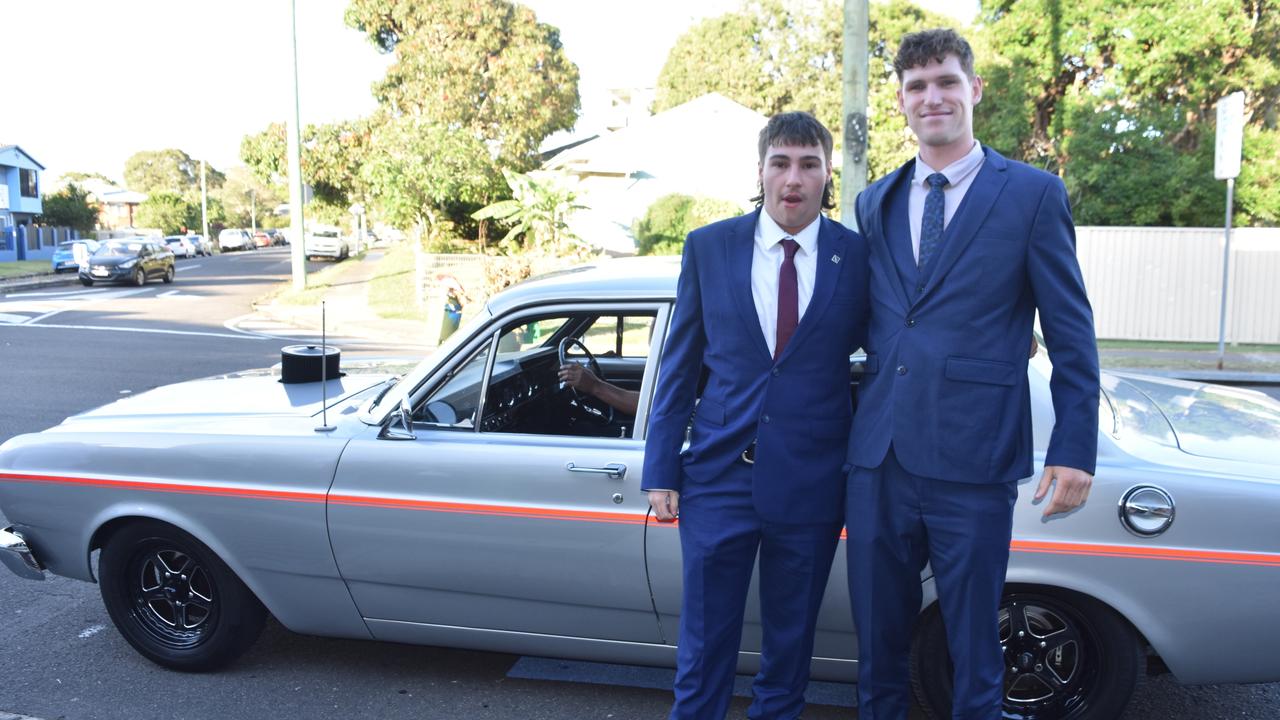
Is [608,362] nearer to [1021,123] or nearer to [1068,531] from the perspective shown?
[1068,531]

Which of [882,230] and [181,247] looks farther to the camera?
[181,247]

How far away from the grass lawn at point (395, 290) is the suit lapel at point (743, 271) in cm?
1693

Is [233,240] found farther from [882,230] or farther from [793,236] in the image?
[882,230]

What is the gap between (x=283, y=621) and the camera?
3.79 metres

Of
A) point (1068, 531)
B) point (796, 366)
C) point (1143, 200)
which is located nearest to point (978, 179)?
point (796, 366)

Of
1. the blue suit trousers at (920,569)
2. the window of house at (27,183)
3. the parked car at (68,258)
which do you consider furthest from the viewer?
the window of house at (27,183)

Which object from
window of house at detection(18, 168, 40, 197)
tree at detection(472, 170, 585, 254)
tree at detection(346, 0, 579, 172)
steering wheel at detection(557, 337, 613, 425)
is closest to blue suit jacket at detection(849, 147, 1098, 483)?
steering wheel at detection(557, 337, 613, 425)

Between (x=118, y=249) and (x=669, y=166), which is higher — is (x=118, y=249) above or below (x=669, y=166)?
below

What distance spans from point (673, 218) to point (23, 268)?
96.8 ft

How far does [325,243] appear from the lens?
4472 cm

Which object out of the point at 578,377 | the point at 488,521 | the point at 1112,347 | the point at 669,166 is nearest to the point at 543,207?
the point at 669,166

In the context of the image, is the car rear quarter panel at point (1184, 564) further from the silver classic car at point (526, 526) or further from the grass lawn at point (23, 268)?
the grass lawn at point (23, 268)

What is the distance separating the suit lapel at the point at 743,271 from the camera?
278 centimetres

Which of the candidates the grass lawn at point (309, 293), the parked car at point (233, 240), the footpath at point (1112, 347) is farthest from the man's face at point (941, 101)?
the parked car at point (233, 240)
